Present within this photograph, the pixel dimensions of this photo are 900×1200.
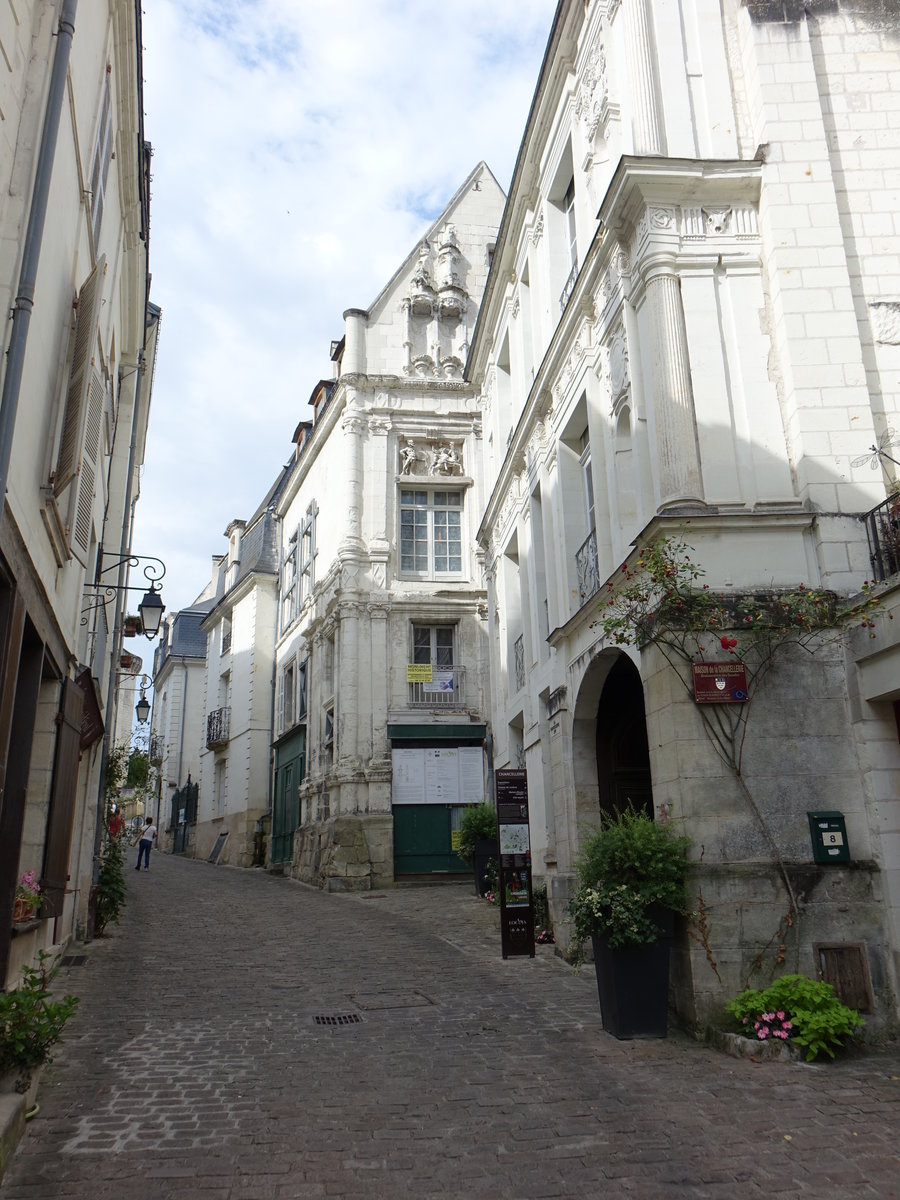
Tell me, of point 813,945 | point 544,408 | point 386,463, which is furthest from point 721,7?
point 386,463

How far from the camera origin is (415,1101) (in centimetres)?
519

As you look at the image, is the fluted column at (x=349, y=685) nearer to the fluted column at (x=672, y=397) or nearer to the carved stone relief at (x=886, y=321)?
the fluted column at (x=672, y=397)

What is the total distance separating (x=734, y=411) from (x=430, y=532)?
13.2 meters

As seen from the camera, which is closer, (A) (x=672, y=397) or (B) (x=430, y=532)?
(A) (x=672, y=397)

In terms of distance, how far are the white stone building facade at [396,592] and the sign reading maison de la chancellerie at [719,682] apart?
11.3 m

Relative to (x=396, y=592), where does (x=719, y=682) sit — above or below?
below

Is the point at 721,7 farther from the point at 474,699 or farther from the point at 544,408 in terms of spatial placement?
the point at 474,699

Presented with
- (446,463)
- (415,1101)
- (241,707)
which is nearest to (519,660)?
(446,463)

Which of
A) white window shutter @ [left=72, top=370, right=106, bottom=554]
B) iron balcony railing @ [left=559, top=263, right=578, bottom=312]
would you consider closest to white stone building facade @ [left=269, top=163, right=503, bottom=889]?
iron balcony railing @ [left=559, top=263, right=578, bottom=312]

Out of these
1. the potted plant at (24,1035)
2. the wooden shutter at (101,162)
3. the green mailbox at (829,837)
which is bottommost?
the potted plant at (24,1035)

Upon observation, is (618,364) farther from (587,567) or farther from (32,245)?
(32,245)

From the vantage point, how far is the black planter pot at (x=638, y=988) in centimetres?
646

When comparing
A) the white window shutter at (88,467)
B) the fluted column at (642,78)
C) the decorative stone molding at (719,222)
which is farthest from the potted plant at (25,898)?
the fluted column at (642,78)

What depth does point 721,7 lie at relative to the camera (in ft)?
29.6
